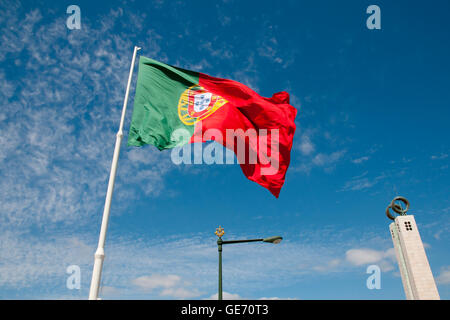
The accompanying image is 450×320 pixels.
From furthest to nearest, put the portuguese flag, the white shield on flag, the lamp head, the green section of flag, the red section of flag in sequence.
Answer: the lamp head < the red section of flag < the white shield on flag < the portuguese flag < the green section of flag

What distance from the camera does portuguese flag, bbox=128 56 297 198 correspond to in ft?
28.4

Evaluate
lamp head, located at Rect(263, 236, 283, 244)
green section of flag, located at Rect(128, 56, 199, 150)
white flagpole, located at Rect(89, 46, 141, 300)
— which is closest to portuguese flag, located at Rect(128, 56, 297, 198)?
green section of flag, located at Rect(128, 56, 199, 150)

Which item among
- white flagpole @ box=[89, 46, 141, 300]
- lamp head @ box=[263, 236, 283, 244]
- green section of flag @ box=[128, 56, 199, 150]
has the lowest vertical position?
white flagpole @ box=[89, 46, 141, 300]

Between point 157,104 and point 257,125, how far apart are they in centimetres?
383

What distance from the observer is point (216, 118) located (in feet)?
32.2

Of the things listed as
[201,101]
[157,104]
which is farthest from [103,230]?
[201,101]

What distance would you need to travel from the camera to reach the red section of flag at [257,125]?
9766mm

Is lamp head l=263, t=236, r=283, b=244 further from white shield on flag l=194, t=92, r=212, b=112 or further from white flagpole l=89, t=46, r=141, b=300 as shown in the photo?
white flagpole l=89, t=46, r=141, b=300

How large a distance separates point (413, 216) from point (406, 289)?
20.8 ft

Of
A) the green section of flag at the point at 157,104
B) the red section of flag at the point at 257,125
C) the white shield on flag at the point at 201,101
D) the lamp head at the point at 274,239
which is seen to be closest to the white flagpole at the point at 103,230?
the green section of flag at the point at 157,104

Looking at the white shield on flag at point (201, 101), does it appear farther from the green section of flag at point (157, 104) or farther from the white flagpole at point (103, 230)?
the white flagpole at point (103, 230)

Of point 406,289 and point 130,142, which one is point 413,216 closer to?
point 406,289
